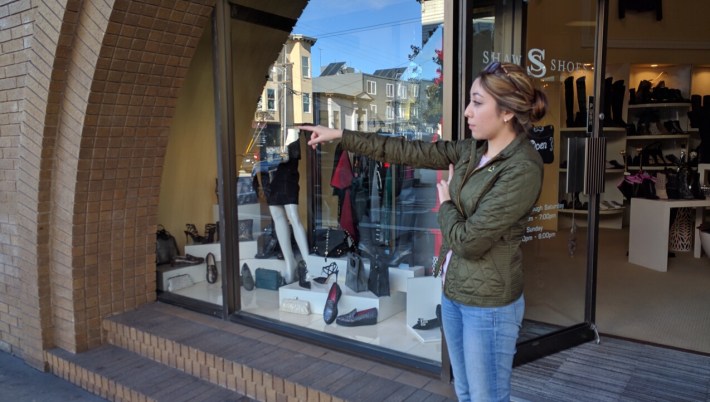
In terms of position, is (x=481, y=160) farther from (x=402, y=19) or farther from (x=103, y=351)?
(x=103, y=351)

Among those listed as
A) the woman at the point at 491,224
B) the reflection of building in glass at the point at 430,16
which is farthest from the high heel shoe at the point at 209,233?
the woman at the point at 491,224

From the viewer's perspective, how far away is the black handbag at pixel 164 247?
488 centimetres

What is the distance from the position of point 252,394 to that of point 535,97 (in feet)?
8.04

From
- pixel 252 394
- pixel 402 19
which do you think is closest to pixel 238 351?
pixel 252 394

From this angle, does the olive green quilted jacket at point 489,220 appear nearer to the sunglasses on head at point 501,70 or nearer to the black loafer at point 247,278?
the sunglasses on head at point 501,70

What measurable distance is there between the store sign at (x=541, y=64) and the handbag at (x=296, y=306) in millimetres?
2229

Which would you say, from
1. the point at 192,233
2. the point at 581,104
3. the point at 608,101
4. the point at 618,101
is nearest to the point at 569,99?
the point at 581,104

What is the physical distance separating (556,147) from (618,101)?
16.8 feet

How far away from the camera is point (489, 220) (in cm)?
174

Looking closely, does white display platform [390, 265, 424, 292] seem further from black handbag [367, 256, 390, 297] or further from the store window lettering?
the store window lettering

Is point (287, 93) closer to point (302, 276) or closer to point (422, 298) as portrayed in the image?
point (302, 276)

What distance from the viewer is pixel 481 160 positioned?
1.94 m

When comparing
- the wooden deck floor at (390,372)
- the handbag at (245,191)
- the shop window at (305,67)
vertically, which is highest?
the shop window at (305,67)

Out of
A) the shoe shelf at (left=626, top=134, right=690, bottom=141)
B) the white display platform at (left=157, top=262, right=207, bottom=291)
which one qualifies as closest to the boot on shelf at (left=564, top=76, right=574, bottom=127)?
the white display platform at (left=157, top=262, right=207, bottom=291)
